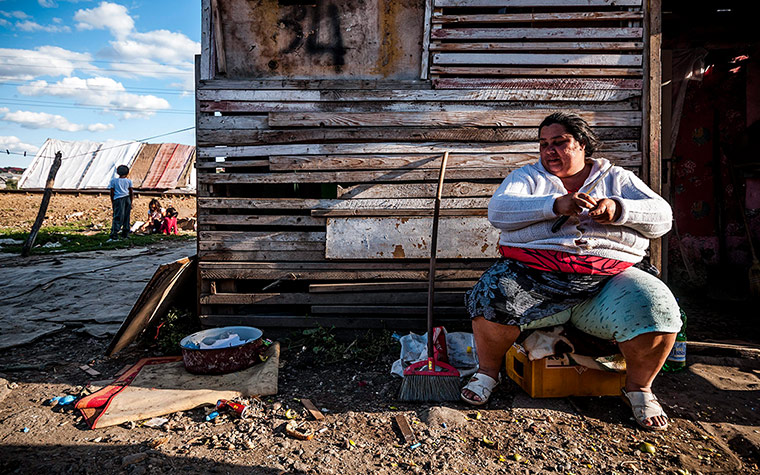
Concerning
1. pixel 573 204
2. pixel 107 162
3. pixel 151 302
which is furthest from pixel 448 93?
pixel 107 162

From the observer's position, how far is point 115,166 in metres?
25.0

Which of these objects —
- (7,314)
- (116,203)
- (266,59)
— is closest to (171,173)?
(116,203)

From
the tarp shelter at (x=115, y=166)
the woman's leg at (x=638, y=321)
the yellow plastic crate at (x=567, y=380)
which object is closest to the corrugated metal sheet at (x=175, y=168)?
the tarp shelter at (x=115, y=166)

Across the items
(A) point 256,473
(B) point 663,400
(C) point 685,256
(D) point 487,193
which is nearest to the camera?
(A) point 256,473

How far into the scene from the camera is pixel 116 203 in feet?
38.0

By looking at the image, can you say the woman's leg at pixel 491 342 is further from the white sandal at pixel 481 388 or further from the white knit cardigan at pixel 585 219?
the white knit cardigan at pixel 585 219

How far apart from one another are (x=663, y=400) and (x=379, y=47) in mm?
3581

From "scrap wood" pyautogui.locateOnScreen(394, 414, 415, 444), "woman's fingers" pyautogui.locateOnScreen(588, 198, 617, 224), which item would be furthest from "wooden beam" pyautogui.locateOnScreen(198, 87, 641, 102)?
"scrap wood" pyautogui.locateOnScreen(394, 414, 415, 444)

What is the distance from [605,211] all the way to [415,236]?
6.12 ft

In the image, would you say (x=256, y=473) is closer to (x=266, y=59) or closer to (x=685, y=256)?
(x=266, y=59)

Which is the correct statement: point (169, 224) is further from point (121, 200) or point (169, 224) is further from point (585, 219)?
point (585, 219)

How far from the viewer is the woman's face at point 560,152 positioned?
285 cm

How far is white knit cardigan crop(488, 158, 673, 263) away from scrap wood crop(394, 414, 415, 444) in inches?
50.6

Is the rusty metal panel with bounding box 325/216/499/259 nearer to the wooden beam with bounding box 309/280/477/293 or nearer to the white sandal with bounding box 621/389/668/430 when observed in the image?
the wooden beam with bounding box 309/280/477/293
